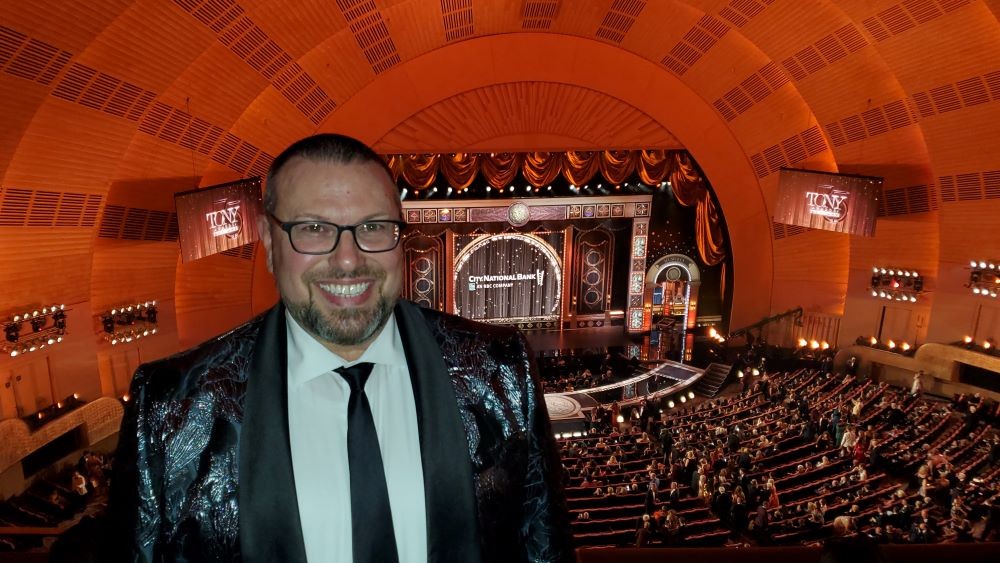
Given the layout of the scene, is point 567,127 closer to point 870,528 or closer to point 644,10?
point 644,10

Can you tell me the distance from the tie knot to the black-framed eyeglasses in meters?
0.35

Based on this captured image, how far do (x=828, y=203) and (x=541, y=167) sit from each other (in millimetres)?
9466

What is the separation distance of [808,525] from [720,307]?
1557cm

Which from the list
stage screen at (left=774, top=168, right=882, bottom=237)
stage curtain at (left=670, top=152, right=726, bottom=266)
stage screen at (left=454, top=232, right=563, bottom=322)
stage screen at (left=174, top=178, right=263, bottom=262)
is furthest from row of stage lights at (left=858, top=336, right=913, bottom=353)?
stage screen at (left=174, top=178, right=263, bottom=262)

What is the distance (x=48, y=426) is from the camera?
12.3 meters

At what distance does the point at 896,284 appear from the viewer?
17.4 m

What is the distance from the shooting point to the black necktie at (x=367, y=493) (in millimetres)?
1792

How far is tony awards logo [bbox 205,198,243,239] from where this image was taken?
13.2 metres

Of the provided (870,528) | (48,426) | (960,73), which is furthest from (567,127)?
(48,426)

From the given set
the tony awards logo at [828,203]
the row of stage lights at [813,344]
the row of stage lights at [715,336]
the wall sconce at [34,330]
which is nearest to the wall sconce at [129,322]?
the wall sconce at [34,330]

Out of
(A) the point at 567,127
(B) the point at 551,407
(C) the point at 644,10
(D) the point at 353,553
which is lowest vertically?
(B) the point at 551,407

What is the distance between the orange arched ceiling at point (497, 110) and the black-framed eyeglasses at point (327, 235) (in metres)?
9.45

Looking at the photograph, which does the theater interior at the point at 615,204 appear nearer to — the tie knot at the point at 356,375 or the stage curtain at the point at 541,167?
the stage curtain at the point at 541,167

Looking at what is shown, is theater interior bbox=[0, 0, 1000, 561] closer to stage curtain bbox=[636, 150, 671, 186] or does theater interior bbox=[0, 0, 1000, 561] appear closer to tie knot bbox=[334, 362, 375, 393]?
stage curtain bbox=[636, 150, 671, 186]
